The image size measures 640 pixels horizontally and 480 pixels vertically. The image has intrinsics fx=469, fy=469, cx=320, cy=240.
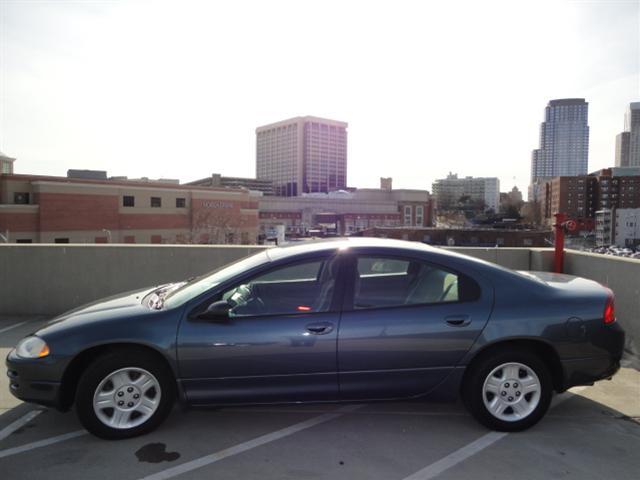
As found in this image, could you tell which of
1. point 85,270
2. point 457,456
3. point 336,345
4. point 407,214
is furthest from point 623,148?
point 336,345

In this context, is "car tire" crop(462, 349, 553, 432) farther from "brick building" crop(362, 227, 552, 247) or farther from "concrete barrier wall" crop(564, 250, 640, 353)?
"brick building" crop(362, 227, 552, 247)

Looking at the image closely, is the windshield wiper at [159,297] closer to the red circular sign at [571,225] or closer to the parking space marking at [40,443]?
the parking space marking at [40,443]

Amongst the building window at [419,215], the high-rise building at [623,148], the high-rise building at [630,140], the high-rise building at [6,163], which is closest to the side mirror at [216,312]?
the high-rise building at [6,163]

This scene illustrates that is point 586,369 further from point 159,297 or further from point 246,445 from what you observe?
point 159,297

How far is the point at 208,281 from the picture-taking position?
12.5 feet

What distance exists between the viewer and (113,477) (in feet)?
9.61

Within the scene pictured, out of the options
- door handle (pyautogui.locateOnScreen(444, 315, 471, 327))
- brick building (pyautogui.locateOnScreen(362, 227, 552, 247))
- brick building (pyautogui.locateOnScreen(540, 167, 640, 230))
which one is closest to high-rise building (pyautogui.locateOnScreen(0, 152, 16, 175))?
brick building (pyautogui.locateOnScreen(362, 227, 552, 247))

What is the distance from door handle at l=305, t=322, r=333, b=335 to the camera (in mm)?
3387

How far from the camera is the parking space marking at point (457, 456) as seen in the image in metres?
2.99

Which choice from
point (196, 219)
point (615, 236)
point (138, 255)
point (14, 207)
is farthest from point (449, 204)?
point (138, 255)

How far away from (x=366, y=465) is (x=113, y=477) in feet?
5.27

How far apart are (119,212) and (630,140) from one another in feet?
637

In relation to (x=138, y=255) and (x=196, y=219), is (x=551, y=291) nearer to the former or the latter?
(x=138, y=255)

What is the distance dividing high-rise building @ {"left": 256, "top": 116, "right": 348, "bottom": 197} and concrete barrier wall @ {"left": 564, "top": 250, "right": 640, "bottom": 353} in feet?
576
